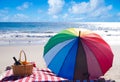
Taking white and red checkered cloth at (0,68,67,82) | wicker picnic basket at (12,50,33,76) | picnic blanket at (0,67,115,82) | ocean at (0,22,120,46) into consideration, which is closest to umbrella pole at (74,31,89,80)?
picnic blanket at (0,67,115,82)

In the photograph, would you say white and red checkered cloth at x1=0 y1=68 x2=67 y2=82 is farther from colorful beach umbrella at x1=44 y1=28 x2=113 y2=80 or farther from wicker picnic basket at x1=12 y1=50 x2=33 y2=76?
colorful beach umbrella at x1=44 y1=28 x2=113 y2=80

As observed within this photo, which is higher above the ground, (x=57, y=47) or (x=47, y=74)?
(x=57, y=47)

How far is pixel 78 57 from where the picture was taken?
577 cm

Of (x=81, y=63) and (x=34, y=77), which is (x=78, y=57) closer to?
(x=81, y=63)

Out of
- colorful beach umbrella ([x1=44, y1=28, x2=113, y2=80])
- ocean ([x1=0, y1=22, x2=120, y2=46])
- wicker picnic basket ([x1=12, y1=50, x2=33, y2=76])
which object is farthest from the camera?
ocean ([x1=0, y1=22, x2=120, y2=46])

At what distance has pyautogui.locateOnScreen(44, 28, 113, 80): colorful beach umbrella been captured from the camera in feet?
18.9

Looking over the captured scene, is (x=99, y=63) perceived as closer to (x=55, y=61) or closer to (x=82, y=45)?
(x=82, y=45)

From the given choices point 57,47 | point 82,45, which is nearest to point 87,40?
point 82,45

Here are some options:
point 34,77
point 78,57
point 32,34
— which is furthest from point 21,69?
point 32,34

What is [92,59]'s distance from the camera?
5.81m

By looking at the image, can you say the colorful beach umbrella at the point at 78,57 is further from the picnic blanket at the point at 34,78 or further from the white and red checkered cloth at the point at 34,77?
the white and red checkered cloth at the point at 34,77

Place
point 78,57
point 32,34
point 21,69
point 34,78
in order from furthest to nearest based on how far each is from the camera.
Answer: point 32,34, point 21,69, point 34,78, point 78,57

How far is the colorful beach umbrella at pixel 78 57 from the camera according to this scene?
5758 millimetres

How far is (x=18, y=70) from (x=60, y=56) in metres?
1.59
